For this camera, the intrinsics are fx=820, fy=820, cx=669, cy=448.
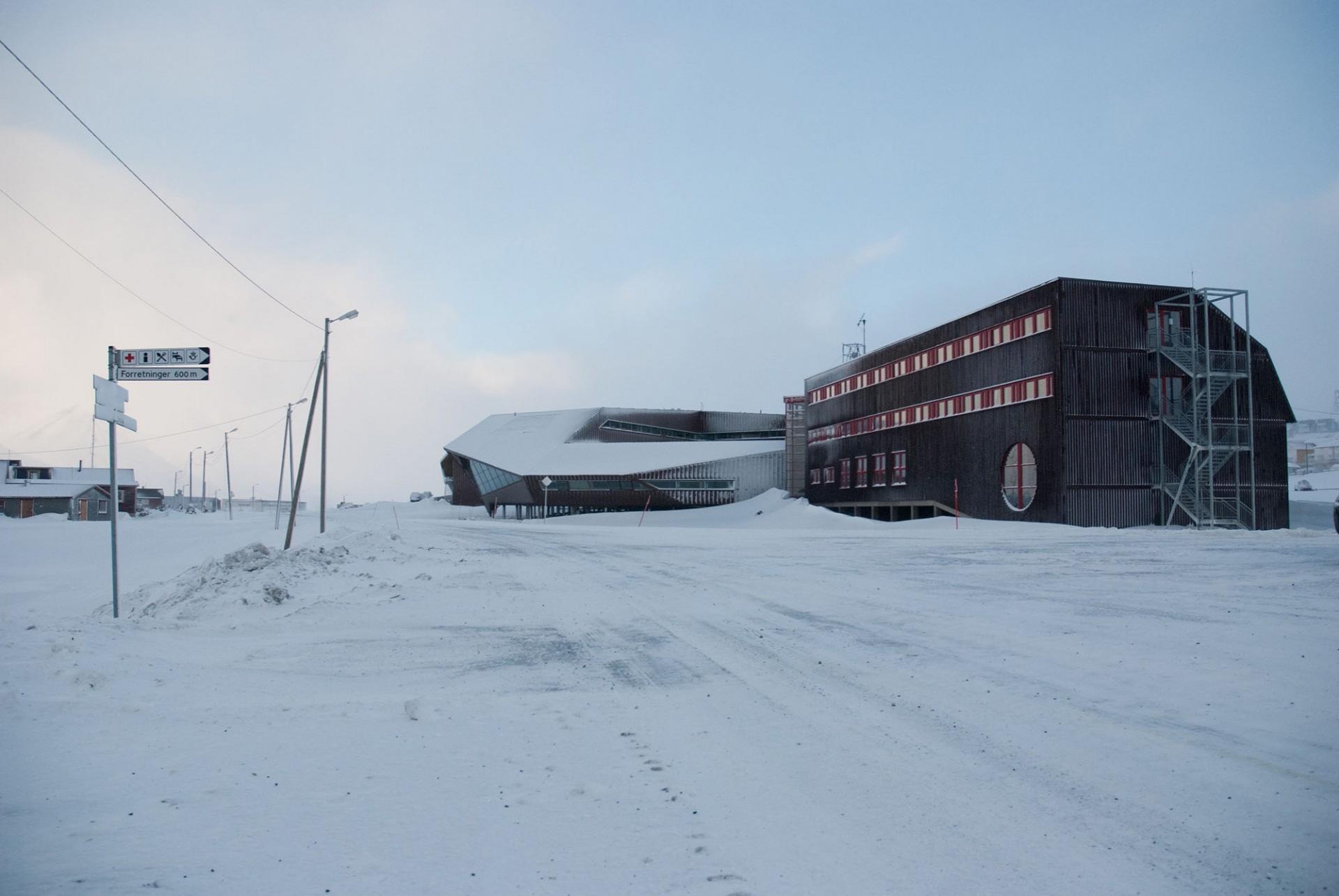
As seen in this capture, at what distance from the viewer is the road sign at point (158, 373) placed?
36.0 feet

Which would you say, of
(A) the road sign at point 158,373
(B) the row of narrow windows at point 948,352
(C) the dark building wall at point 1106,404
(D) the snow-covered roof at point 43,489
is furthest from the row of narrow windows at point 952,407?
(D) the snow-covered roof at point 43,489

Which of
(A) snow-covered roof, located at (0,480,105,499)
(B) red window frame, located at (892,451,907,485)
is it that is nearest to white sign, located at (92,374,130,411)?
(B) red window frame, located at (892,451,907,485)

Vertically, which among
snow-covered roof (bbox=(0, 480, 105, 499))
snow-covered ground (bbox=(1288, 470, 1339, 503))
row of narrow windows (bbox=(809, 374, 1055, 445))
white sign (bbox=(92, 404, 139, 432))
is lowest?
snow-covered ground (bbox=(1288, 470, 1339, 503))

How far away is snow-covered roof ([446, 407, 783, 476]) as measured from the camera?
65.6 m

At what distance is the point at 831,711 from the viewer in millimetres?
6324

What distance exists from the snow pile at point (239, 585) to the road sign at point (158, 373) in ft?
10.9

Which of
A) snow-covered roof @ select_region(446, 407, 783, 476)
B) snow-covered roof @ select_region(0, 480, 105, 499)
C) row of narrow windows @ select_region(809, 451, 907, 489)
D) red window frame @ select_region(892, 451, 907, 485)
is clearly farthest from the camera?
snow-covered roof @ select_region(0, 480, 105, 499)

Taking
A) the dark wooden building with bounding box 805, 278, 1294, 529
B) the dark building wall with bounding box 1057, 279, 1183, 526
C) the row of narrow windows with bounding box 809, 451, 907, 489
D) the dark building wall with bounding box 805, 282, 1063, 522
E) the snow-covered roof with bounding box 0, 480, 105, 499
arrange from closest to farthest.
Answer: the dark building wall with bounding box 1057, 279, 1183, 526 → the dark wooden building with bounding box 805, 278, 1294, 529 → the dark building wall with bounding box 805, 282, 1063, 522 → the row of narrow windows with bounding box 809, 451, 907, 489 → the snow-covered roof with bounding box 0, 480, 105, 499

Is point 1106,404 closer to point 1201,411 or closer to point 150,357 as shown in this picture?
point 1201,411

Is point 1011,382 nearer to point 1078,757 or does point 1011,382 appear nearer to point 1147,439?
point 1147,439

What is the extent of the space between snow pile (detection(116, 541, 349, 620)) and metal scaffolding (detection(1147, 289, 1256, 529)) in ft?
103

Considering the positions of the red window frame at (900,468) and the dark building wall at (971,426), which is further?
the red window frame at (900,468)

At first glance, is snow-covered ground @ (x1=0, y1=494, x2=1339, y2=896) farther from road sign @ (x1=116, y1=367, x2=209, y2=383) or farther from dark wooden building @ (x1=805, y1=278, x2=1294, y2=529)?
dark wooden building @ (x1=805, y1=278, x2=1294, y2=529)

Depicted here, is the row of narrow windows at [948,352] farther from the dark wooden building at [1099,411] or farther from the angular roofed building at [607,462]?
the angular roofed building at [607,462]
